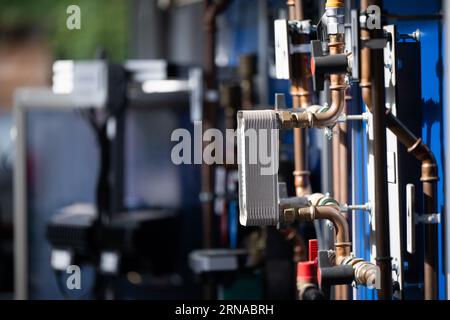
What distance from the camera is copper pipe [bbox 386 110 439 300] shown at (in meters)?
1.96

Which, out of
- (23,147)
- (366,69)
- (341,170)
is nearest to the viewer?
(366,69)

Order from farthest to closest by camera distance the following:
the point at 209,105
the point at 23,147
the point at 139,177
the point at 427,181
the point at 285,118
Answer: the point at 139,177, the point at 23,147, the point at 209,105, the point at 427,181, the point at 285,118

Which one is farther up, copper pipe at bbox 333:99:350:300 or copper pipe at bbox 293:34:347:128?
copper pipe at bbox 293:34:347:128

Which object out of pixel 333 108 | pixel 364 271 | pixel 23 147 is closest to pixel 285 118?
pixel 333 108

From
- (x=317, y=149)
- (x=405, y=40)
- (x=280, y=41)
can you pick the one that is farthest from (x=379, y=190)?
(x=317, y=149)

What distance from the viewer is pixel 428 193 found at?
1.98 meters

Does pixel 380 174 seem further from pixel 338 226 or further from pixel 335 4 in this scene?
pixel 335 4

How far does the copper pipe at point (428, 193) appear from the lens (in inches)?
77.0

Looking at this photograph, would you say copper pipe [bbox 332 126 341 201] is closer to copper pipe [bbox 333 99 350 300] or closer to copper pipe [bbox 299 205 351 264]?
copper pipe [bbox 333 99 350 300]

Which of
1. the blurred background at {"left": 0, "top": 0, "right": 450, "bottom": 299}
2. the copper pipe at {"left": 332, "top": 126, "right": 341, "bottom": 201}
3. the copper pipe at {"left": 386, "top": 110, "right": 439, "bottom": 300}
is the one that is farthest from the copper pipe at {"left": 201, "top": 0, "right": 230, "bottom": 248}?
the copper pipe at {"left": 386, "top": 110, "right": 439, "bottom": 300}

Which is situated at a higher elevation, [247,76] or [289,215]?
[247,76]

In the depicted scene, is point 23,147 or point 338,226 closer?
point 338,226

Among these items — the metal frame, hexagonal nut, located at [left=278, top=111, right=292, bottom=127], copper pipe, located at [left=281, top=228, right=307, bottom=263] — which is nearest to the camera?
hexagonal nut, located at [left=278, top=111, right=292, bottom=127]
